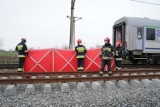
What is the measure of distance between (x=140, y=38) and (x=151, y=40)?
83cm

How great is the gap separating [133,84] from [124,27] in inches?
248

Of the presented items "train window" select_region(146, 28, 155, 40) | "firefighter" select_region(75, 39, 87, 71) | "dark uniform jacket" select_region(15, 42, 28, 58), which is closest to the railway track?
"firefighter" select_region(75, 39, 87, 71)

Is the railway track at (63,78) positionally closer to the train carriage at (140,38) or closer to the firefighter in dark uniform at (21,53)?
the firefighter in dark uniform at (21,53)

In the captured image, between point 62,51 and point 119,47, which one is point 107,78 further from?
point 119,47

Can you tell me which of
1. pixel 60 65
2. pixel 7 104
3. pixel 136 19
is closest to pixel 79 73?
pixel 60 65

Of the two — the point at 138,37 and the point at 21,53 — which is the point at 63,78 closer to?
the point at 21,53

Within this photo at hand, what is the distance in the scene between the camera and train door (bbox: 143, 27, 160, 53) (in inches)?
450

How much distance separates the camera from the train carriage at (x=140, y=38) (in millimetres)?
11305

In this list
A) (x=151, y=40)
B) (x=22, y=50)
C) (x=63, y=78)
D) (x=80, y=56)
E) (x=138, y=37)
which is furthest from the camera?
(x=151, y=40)

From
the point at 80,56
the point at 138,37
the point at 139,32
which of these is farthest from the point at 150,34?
the point at 80,56

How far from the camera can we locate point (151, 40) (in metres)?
11.6

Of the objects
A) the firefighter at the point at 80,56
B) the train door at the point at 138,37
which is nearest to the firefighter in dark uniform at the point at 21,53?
the firefighter at the point at 80,56

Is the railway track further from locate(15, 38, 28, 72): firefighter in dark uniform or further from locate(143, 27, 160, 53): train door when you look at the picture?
locate(143, 27, 160, 53): train door

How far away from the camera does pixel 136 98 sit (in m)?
4.72
